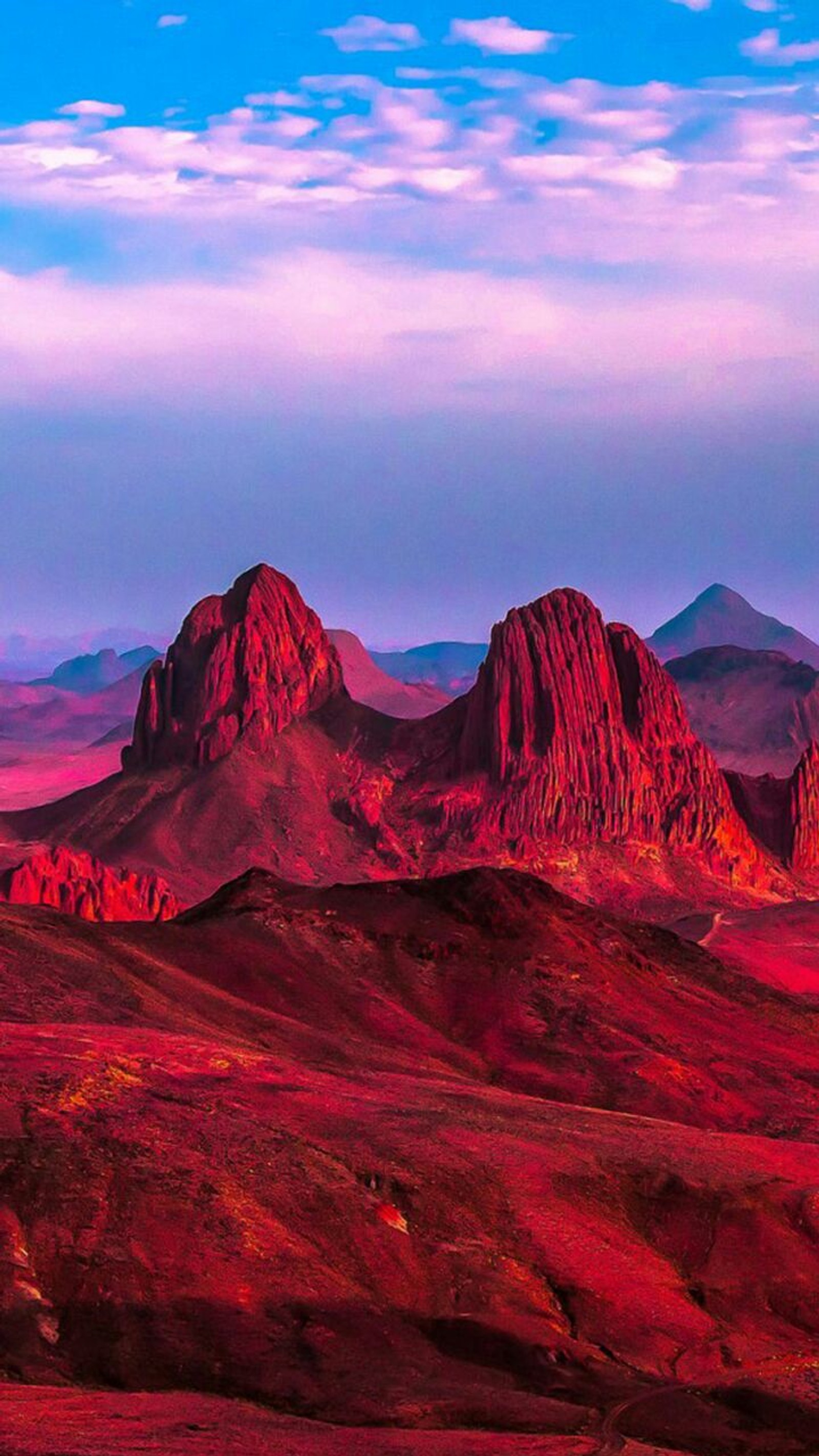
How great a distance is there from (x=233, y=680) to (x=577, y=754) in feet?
109

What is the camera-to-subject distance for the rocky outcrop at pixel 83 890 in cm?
12412

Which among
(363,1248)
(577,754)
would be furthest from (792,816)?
(363,1248)

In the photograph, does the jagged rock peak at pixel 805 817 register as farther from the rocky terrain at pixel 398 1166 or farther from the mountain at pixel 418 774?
the rocky terrain at pixel 398 1166

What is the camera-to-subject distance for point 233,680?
7101 inches

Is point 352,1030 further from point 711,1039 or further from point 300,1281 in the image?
point 300,1281

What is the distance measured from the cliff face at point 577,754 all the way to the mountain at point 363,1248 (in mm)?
89428

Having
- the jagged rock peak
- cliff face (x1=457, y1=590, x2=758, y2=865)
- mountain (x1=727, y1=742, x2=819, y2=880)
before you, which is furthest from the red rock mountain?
the jagged rock peak

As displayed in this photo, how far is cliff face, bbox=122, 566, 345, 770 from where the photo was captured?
584ft

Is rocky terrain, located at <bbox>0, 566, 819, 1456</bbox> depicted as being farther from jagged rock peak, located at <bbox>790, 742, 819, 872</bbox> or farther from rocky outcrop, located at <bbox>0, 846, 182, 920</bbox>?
jagged rock peak, located at <bbox>790, 742, 819, 872</bbox>

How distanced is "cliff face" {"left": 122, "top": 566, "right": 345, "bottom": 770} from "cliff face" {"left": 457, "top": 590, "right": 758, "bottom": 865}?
57.8ft

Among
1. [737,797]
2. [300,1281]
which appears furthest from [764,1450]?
[737,797]

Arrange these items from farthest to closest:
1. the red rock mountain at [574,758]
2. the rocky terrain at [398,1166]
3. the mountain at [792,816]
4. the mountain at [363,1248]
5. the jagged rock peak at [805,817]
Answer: the jagged rock peak at [805,817]
the mountain at [792,816]
the red rock mountain at [574,758]
the rocky terrain at [398,1166]
the mountain at [363,1248]

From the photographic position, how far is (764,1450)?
41406 millimetres

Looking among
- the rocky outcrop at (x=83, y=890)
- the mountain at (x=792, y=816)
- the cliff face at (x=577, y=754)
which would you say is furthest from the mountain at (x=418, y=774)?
the rocky outcrop at (x=83, y=890)
